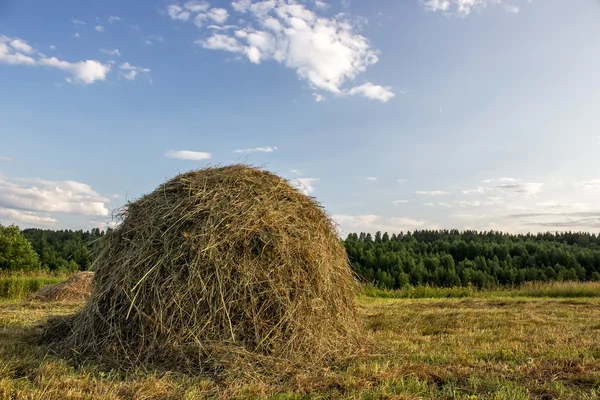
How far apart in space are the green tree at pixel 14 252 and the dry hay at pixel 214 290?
2879 cm

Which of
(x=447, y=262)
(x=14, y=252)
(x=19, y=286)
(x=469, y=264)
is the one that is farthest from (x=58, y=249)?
(x=469, y=264)

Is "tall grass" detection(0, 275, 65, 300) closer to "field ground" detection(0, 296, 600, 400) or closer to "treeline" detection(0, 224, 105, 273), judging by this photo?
"treeline" detection(0, 224, 105, 273)

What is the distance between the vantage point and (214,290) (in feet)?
16.6

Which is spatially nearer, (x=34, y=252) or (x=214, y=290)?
(x=214, y=290)

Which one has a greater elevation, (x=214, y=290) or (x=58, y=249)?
(x=214, y=290)

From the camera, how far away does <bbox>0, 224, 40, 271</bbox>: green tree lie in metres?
29.7

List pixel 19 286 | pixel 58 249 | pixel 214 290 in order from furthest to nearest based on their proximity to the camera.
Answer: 1. pixel 58 249
2. pixel 19 286
3. pixel 214 290

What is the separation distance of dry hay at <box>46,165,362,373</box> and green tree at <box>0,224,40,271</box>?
28792 millimetres

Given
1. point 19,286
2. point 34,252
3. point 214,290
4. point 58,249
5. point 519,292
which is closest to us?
point 214,290

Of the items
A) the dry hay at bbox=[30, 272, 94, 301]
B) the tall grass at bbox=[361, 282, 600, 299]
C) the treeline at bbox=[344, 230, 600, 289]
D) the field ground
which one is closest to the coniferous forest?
the treeline at bbox=[344, 230, 600, 289]

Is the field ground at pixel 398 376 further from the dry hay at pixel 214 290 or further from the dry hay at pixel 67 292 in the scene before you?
the dry hay at pixel 67 292

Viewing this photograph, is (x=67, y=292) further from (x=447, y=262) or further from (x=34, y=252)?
(x=447, y=262)

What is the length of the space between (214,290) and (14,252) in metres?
31.8

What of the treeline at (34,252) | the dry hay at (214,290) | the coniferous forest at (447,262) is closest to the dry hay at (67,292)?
the treeline at (34,252)
